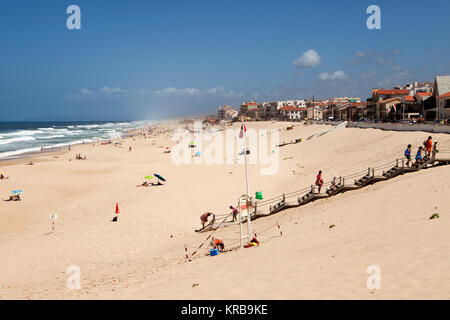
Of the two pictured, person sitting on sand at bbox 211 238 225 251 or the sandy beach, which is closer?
the sandy beach

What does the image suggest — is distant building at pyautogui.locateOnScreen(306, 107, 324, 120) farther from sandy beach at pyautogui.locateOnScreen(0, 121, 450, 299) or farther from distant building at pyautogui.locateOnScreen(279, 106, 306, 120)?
sandy beach at pyautogui.locateOnScreen(0, 121, 450, 299)

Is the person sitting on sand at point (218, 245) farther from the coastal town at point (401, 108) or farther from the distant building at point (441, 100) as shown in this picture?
the distant building at point (441, 100)

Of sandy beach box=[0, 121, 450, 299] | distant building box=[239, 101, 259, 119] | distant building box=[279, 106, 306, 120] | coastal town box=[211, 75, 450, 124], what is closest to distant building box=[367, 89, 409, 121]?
coastal town box=[211, 75, 450, 124]

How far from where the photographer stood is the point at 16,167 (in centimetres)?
4269

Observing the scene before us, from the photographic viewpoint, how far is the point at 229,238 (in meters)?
16.5

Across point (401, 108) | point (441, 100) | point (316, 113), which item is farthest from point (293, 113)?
point (441, 100)

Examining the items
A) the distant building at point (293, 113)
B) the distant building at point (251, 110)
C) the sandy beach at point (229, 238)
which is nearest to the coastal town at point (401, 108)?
the distant building at point (293, 113)

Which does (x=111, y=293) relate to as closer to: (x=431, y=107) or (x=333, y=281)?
(x=333, y=281)

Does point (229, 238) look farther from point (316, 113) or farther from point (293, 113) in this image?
point (293, 113)

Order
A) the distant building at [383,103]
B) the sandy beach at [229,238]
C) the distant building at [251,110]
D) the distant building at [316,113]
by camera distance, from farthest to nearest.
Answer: the distant building at [251,110] < the distant building at [316,113] < the distant building at [383,103] < the sandy beach at [229,238]

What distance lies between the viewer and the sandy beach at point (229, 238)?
8055mm

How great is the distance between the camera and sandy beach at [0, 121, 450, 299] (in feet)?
26.4

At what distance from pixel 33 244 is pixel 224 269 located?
13.2m
